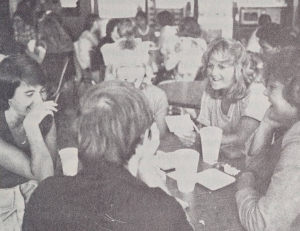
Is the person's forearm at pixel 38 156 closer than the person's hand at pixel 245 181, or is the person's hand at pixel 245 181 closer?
the person's hand at pixel 245 181

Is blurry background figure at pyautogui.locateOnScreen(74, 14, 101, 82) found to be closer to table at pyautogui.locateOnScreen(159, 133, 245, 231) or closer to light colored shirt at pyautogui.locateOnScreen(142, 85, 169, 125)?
light colored shirt at pyautogui.locateOnScreen(142, 85, 169, 125)

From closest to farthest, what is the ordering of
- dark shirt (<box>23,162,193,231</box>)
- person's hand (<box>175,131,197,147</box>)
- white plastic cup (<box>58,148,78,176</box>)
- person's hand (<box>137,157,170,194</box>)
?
dark shirt (<box>23,162,193,231</box>)
person's hand (<box>137,157,170,194</box>)
white plastic cup (<box>58,148,78,176</box>)
person's hand (<box>175,131,197,147</box>)

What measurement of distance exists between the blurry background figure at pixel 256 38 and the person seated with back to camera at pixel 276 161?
0.20 ft

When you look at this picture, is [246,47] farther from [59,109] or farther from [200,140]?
[59,109]

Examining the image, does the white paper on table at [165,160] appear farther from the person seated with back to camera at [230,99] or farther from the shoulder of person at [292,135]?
the shoulder of person at [292,135]

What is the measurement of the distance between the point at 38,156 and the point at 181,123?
48 cm

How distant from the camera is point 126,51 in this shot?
123cm

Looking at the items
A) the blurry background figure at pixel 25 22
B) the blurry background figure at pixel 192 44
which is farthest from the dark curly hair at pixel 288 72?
the blurry background figure at pixel 25 22

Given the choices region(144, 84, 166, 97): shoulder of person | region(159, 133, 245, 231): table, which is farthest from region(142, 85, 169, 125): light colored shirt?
region(159, 133, 245, 231): table

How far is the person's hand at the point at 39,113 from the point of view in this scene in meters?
1.18

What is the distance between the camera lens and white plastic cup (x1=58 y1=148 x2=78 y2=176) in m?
1.16

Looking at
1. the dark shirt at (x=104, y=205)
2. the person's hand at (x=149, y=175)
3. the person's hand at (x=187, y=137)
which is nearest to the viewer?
the dark shirt at (x=104, y=205)

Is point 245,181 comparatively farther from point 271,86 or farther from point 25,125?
point 25,125

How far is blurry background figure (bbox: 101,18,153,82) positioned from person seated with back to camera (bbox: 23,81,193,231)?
222mm
